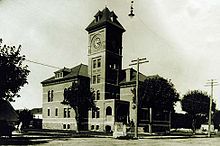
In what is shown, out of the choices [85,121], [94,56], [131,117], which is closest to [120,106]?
[131,117]

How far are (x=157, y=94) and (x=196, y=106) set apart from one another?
25056mm

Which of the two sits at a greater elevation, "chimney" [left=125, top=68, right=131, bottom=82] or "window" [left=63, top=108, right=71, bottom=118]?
"chimney" [left=125, top=68, right=131, bottom=82]

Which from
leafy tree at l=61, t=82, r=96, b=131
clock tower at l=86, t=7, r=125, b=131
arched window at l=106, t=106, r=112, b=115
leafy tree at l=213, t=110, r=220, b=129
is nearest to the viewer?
leafy tree at l=61, t=82, r=96, b=131

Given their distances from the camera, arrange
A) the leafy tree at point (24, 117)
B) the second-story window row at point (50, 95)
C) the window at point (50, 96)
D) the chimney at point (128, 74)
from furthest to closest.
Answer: the window at point (50, 96) → the second-story window row at point (50, 95) → the chimney at point (128, 74) → the leafy tree at point (24, 117)

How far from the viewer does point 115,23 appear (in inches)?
2251

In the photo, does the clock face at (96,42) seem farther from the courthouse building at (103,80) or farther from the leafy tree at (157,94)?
the leafy tree at (157,94)

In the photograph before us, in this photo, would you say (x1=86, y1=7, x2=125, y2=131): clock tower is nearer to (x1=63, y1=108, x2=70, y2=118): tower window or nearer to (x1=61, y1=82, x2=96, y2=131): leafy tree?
(x1=61, y1=82, x2=96, y2=131): leafy tree

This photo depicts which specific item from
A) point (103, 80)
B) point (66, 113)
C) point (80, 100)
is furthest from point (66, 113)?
point (103, 80)

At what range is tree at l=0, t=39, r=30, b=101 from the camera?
84.9 feet

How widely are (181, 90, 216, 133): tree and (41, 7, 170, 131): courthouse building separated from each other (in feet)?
40.9

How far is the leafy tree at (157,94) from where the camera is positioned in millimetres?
47312

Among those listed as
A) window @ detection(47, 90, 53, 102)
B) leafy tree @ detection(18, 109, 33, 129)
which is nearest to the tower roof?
window @ detection(47, 90, 53, 102)

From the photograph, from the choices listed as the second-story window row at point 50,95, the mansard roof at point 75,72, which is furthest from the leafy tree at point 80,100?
the second-story window row at point 50,95

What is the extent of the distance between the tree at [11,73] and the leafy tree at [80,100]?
69.5ft
